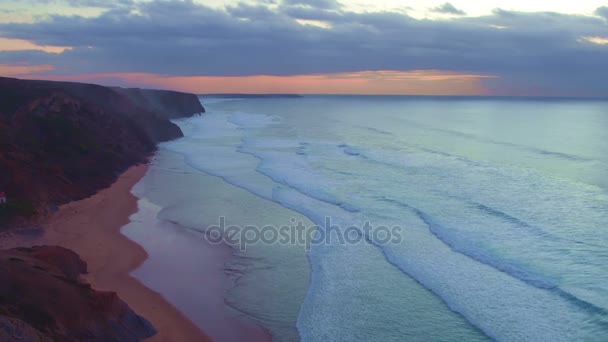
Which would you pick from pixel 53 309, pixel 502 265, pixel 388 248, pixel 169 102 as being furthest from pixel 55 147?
pixel 169 102

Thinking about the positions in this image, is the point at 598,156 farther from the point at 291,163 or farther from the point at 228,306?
the point at 228,306

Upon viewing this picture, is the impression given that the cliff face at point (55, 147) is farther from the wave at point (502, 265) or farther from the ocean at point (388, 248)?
the wave at point (502, 265)

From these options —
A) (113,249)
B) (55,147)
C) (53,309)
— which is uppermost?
(55,147)

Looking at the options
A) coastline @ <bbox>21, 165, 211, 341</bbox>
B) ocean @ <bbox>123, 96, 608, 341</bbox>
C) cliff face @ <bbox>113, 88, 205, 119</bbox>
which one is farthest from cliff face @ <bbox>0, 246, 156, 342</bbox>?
cliff face @ <bbox>113, 88, 205, 119</bbox>

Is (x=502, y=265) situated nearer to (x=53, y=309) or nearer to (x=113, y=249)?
(x=113, y=249)

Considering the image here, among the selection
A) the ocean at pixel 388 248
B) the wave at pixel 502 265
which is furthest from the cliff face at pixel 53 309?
the wave at pixel 502 265
